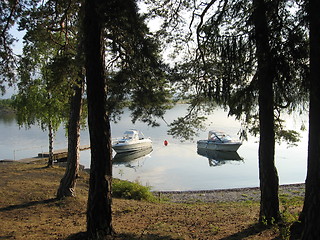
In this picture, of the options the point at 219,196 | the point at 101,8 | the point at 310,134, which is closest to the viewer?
the point at 310,134

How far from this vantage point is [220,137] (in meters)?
35.2

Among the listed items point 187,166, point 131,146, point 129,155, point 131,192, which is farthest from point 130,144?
point 131,192

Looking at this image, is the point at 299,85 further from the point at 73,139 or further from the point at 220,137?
the point at 220,137

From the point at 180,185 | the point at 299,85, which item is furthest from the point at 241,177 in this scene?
the point at 299,85

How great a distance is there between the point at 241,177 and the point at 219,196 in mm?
8713

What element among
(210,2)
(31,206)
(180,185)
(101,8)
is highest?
(210,2)

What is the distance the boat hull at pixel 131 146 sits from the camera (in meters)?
33.5

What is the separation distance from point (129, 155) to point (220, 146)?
32.9 feet

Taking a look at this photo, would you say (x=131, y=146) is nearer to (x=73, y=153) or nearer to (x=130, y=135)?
(x=130, y=135)

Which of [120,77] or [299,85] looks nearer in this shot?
[299,85]

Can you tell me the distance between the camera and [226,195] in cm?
1437

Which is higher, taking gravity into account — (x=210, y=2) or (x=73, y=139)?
(x=210, y=2)

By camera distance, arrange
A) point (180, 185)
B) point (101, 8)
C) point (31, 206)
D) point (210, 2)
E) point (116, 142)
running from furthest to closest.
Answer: point (116, 142) → point (180, 185) → point (31, 206) → point (210, 2) → point (101, 8)

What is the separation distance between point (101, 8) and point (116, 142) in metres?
29.7
